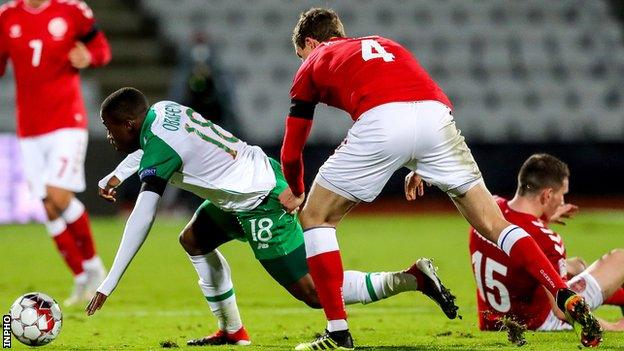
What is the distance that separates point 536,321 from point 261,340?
1.35m

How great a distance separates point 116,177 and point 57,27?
2.97 meters

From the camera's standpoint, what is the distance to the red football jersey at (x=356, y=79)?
494 cm

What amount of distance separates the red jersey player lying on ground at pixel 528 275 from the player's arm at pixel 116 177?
1.73m

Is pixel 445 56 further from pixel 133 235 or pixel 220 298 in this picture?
pixel 133 235

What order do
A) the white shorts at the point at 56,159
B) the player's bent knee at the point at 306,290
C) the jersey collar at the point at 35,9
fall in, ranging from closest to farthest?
1. the player's bent knee at the point at 306,290
2. the white shorts at the point at 56,159
3. the jersey collar at the point at 35,9

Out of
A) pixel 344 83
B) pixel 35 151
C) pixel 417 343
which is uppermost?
pixel 344 83

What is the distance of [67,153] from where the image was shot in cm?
816

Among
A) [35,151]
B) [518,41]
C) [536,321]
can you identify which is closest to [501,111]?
[518,41]

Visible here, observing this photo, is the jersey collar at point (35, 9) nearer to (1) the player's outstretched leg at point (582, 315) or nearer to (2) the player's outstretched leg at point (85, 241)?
(2) the player's outstretched leg at point (85, 241)

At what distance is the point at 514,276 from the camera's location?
5504 mm

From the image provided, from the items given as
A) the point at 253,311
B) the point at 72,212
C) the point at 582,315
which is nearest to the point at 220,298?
the point at 253,311

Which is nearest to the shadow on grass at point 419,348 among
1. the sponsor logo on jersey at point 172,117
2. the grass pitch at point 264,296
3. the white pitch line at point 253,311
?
the grass pitch at point 264,296

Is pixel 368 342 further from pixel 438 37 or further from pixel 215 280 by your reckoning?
pixel 438 37

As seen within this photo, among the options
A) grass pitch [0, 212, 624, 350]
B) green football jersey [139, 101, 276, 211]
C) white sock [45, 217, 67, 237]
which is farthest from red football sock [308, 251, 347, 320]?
white sock [45, 217, 67, 237]
